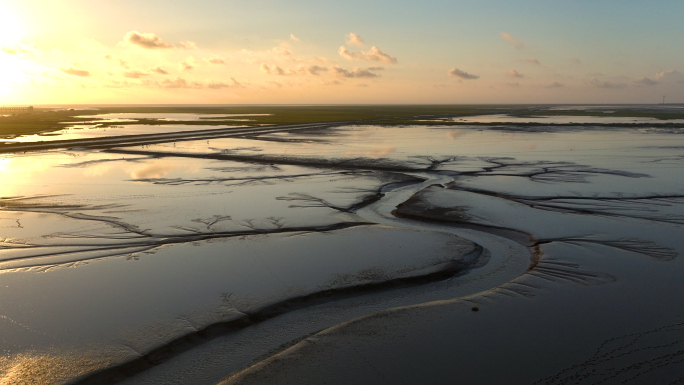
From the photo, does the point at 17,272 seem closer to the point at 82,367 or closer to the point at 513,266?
the point at 82,367

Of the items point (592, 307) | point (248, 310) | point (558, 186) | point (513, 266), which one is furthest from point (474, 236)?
point (558, 186)

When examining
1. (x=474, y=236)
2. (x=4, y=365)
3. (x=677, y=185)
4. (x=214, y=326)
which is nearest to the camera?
(x=4, y=365)

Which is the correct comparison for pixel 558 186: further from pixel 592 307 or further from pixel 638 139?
pixel 638 139

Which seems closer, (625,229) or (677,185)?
(625,229)

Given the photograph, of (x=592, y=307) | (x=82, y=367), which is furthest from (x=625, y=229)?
(x=82, y=367)

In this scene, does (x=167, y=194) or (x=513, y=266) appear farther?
(x=167, y=194)

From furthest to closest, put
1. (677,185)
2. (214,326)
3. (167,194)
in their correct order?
(677,185), (167,194), (214,326)

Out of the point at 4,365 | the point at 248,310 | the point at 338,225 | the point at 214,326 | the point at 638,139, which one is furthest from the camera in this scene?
the point at 638,139
